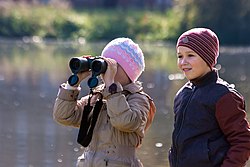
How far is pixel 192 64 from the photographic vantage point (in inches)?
162

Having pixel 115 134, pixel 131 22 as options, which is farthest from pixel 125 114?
pixel 131 22

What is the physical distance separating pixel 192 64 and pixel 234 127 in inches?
15.8

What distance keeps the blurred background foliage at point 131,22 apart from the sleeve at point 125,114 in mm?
41035

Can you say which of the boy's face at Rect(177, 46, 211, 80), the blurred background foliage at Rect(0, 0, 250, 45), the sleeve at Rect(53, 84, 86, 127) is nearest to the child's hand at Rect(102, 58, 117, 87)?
the sleeve at Rect(53, 84, 86, 127)

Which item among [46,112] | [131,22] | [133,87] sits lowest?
[133,87]

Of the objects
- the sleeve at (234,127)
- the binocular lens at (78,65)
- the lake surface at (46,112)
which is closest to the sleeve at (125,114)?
the binocular lens at (78,65)

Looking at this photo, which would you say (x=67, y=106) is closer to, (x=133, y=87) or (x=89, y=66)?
(x=89, y=66)

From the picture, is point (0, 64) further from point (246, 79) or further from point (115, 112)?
point (115, 112)

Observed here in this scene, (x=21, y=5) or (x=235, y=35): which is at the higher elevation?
(x=21, y=5)

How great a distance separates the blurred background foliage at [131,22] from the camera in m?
46.4

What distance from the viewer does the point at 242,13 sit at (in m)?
46.6

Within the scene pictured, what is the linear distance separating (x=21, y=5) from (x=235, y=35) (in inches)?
557

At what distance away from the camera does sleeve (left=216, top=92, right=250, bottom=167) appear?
12.8 feet

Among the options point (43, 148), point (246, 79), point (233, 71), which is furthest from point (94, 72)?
point (233, 71)
